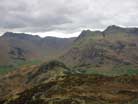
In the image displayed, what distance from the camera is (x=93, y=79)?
11750 cm

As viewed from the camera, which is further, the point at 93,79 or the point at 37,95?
the point at 93,79

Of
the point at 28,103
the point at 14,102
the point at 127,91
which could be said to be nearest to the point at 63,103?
the point at 28,103

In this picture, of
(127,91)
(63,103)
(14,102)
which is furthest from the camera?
(127,91)

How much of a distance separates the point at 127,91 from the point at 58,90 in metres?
20.4

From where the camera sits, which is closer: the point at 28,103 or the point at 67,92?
the point at 28,103

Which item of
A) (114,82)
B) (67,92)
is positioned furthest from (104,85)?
(67,92)

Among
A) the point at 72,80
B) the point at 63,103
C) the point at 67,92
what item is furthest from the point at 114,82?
the point at 63,103

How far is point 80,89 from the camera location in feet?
337

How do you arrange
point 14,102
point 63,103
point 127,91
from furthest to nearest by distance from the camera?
point 127,91, point 14,102, point 63,103

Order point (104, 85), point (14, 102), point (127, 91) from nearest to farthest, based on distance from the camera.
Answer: point (14, 102) < point (127, 91) < point (104, 85)

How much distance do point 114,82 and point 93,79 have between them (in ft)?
23.6

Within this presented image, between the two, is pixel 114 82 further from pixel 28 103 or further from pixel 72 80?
pixel 28 103

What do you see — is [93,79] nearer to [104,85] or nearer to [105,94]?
[104,85]

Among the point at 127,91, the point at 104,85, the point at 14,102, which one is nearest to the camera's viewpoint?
the point at 14,102
